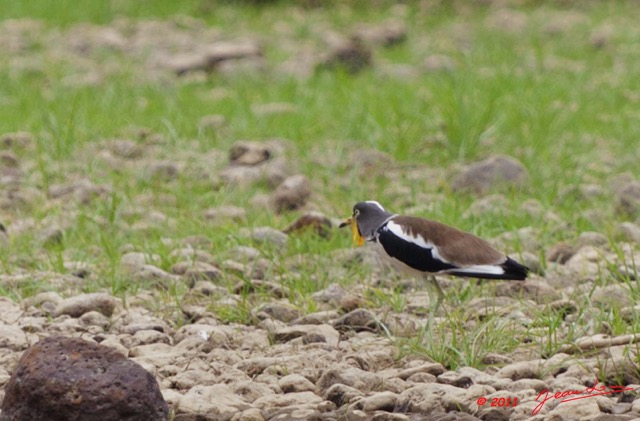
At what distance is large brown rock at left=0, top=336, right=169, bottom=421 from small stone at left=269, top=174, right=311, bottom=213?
3070 millimetres

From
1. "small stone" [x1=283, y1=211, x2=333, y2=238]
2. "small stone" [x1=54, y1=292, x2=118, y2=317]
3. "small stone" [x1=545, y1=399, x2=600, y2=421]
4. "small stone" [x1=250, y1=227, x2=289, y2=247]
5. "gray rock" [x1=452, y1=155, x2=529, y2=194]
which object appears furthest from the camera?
"gray rock" [x1=452, y1=155, x2=529, y2=194]

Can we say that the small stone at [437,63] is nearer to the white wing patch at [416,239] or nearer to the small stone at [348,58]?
the small stone at [348,58]

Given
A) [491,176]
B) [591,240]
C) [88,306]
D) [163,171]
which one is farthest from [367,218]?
[163,171]

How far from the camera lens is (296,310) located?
4918mm

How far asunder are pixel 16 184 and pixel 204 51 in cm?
465

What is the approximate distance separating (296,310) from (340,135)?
11.0 feet

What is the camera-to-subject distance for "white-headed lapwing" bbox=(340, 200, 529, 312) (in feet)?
13.4

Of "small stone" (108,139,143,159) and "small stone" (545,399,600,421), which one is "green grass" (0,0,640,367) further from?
"small stone" (545,399,600,421)

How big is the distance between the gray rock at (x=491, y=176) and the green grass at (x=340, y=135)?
96 mm

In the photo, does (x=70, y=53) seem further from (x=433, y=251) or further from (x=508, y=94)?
(x=433, y=251)

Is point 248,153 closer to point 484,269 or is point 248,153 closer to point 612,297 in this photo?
point 612,297

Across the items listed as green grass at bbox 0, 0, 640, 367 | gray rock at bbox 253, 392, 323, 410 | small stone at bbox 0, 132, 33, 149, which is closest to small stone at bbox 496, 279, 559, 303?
green grass at bbox 0, 0, 640, 367

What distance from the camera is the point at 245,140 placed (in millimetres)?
8117

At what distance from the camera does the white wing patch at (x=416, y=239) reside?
13.6 feet
